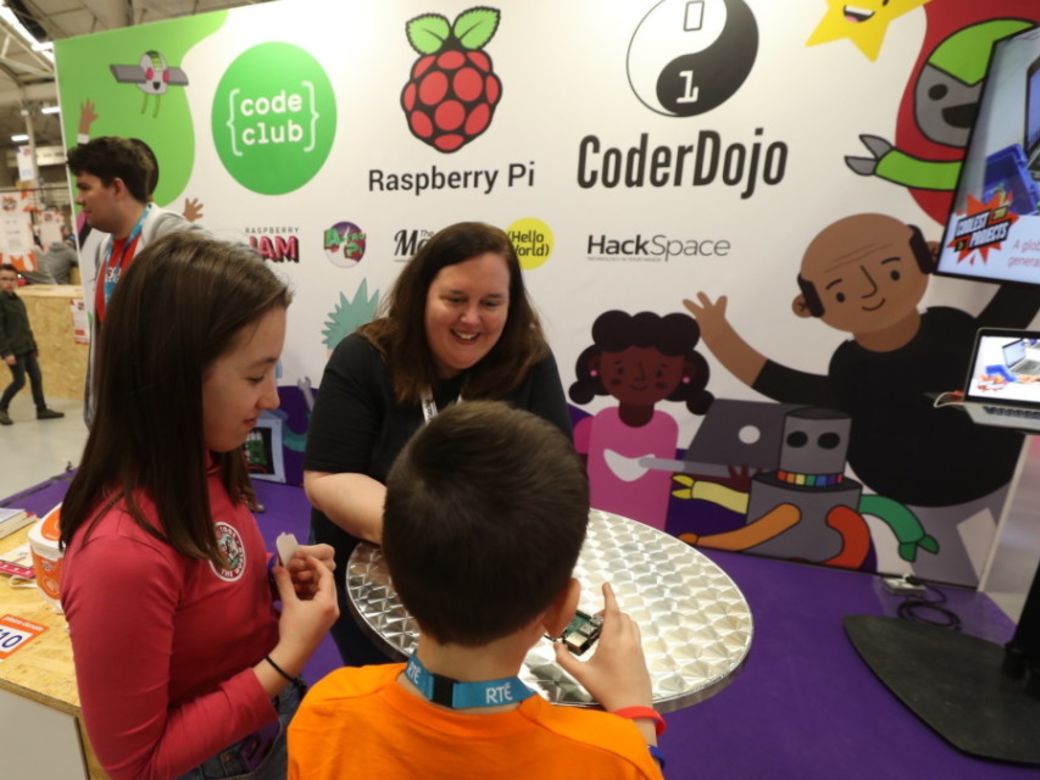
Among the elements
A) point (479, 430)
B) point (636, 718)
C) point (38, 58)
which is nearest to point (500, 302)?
point (479, 430)

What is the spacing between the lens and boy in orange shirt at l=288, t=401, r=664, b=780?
589 mm

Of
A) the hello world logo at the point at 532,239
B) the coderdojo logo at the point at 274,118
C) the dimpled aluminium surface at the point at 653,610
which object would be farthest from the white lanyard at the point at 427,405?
the coderdojo logo at the point at 274,118

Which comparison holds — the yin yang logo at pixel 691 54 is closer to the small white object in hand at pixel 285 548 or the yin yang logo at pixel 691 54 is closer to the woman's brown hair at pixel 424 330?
the woman's brown hair at pixel 424 330

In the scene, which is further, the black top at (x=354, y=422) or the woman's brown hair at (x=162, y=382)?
the black top at (x=354, y=422)

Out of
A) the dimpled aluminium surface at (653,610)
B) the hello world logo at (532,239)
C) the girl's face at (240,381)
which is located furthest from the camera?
the hello world logo at (532,239)

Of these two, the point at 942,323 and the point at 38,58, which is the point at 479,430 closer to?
the point at 942,323

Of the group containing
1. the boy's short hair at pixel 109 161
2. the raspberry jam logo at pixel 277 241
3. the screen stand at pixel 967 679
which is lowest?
the screen stand at pixel 967 679

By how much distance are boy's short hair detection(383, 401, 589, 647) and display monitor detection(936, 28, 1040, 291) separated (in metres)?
2.18

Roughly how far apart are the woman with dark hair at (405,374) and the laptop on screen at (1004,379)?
1624 mm

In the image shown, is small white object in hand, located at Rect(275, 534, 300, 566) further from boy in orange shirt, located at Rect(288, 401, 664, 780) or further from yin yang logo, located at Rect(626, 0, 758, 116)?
yin yang logo, located at Rect(626, 0, 758, 116)

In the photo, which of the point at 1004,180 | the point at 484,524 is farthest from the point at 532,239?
the point at 484,524

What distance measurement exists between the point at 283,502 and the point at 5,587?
6.62 ft

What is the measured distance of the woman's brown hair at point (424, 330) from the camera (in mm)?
1353

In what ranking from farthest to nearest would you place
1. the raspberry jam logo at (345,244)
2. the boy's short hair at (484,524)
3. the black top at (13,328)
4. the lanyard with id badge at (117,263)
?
the black top at (13,328), the raspberry jam logo at (345,244), the lanyard with id badge at (117,263), the boy's short hair at (484,524)
